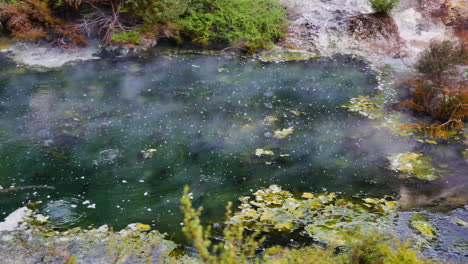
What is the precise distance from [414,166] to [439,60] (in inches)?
103

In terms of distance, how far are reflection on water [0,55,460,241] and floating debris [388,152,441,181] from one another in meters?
0.17

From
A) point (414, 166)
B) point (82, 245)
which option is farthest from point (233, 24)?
point (82, 245)

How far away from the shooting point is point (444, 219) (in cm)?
446

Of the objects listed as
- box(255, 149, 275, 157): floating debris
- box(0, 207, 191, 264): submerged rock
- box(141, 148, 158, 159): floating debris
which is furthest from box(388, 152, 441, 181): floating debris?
box(141, 148, 158, 159): floating debris

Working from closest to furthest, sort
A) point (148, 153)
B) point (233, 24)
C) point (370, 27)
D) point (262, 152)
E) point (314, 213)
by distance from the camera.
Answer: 1. point (314, 213)
2. point (148, 153)
3. point (262, 152)
4. point (233, 24)
5. point (370, 27)

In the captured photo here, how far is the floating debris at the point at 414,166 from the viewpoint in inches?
207

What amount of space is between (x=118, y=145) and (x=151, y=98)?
5.26ft

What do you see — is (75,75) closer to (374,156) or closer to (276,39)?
(276,39)

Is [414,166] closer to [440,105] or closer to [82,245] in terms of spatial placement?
[440,105]

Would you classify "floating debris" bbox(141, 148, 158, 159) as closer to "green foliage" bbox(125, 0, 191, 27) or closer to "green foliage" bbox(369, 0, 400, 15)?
"green foliage" bbox(125, 0, 191, 27)

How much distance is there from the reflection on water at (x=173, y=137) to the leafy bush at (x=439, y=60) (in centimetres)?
108

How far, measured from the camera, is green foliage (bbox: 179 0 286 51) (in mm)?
8961

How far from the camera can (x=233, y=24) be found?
29.9 feet

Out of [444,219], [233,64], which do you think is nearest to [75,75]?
[233,64]
